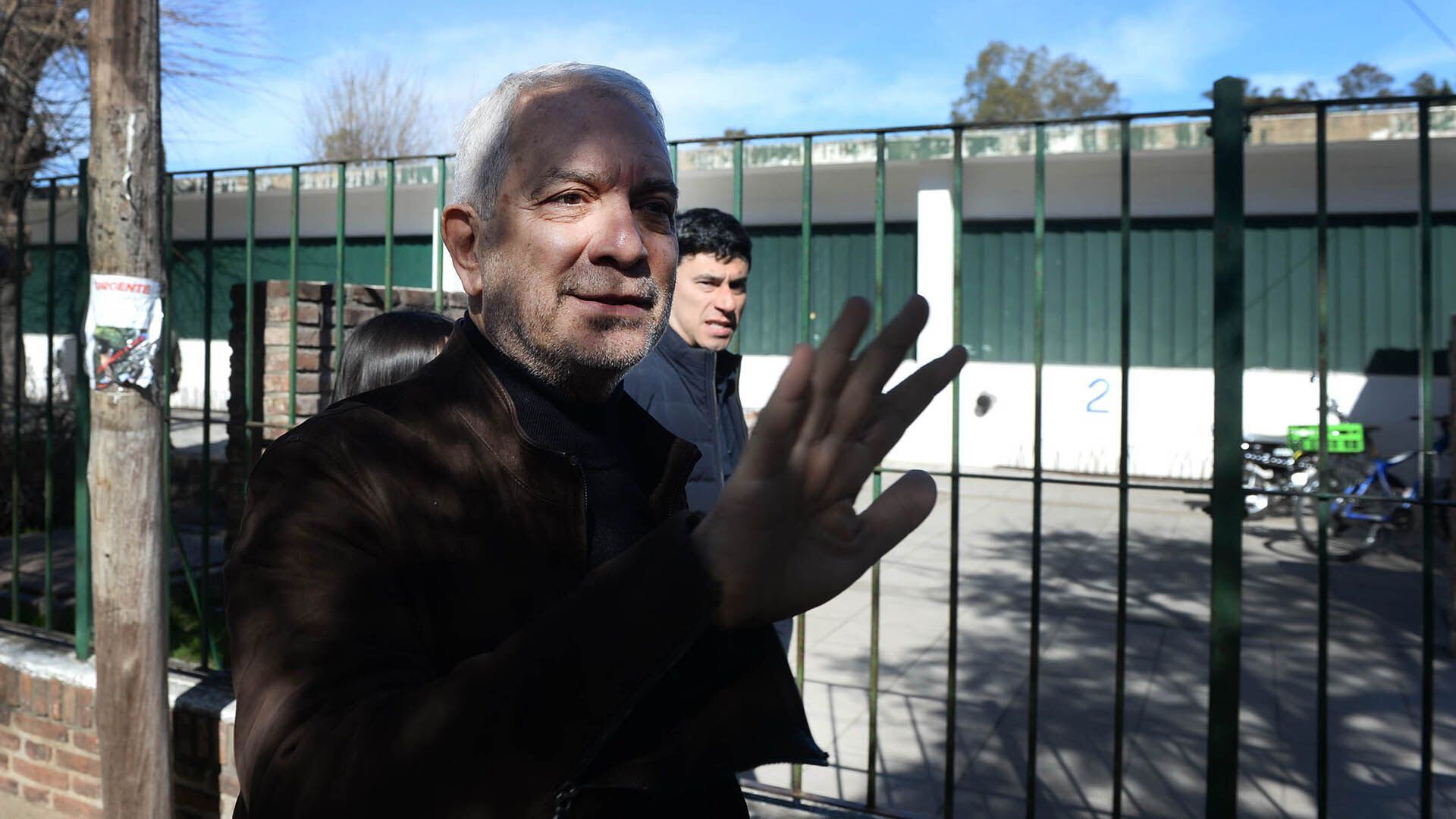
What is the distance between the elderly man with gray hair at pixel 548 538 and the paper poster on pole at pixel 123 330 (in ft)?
8.09

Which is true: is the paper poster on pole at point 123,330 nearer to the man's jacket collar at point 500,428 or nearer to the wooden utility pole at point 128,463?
the wooden utility pole at point 128,463

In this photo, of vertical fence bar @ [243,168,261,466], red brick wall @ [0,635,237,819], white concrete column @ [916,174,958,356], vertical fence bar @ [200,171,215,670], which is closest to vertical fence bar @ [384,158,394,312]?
vertical fence bar @ [243,168,261,466]

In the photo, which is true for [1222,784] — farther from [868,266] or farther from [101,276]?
[868,266]

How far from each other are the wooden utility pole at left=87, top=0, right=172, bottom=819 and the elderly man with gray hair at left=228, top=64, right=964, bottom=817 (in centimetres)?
252

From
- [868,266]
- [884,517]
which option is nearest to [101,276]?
[884,517]

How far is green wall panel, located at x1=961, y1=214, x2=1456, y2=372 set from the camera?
13.8 metres

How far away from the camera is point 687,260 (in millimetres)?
3227

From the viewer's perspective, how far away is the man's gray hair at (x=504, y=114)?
111cm

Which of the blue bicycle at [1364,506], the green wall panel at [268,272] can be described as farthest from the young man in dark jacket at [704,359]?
the green wall panel at [268,272]

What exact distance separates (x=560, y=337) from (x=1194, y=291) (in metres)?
14.7

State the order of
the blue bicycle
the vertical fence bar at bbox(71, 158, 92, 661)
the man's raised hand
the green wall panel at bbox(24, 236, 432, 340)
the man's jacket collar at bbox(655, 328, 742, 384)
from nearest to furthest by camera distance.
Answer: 1. the man's raised hand
2. the man's jacket collar at bbox(655, 328, 742, 384)
3. the vertical fence bar at bbox(71, 158, 92, 661)
4. the blue bicycle
5. the green wall panel at bbox(24, 236, 432, 340)

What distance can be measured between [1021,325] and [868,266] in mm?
2279

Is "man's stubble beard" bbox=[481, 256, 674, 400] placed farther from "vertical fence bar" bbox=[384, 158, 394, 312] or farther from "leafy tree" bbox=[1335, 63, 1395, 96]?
"leafy tree" bbox=[1335, 63, 1395, 96]

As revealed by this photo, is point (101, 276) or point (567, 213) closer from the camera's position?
point (567, 213)
